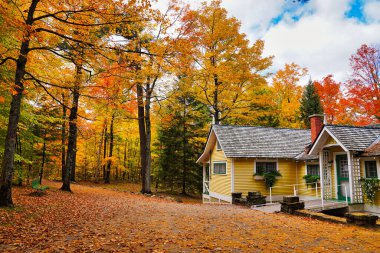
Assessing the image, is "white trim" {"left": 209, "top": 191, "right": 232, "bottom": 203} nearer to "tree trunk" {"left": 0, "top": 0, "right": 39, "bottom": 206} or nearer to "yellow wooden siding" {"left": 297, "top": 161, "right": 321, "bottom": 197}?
"yellow wooden siding" {"left": 297, "top": 161, "right": 321, "bottom": 197}

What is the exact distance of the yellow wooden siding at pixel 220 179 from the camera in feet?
62.0

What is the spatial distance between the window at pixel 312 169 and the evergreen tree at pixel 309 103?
47.1ft

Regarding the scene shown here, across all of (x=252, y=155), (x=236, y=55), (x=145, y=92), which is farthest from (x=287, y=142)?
(x=145, y=92)

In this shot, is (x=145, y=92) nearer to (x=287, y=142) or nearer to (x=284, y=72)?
(x=287, y=142)

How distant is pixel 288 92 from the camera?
32188mm

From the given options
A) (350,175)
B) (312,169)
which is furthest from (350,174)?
(312,169)

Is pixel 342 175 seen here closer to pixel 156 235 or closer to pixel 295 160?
pixel 295 160

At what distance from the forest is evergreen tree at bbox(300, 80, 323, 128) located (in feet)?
0.40

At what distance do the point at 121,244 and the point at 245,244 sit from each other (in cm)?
278

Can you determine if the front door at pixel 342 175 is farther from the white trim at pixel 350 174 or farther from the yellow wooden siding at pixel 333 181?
the white trim at pixel 350 174

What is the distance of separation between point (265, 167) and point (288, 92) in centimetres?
1661

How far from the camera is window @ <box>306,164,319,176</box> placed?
1719 centimetres

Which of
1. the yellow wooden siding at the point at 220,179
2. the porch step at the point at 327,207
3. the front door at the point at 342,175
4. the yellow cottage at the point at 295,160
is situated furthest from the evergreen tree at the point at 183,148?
the porch step at the point at 327,207

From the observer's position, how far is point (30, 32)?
8.05m
